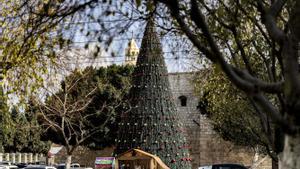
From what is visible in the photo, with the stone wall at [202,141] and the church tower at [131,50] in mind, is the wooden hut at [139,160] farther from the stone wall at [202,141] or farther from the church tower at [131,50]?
the stone wall at [202,141]

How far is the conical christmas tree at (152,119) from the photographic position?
20594 millimetres

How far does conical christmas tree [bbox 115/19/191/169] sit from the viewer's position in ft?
67.6

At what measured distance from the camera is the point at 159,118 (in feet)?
68.6

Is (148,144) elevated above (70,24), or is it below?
below

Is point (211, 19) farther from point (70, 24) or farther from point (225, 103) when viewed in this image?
point (225, 103)

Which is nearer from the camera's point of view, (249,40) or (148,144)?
(249,40)

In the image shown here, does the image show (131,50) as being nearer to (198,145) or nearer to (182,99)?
(198,145)

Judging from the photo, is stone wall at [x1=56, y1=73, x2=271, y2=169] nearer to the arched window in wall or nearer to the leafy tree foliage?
the arched window in wall

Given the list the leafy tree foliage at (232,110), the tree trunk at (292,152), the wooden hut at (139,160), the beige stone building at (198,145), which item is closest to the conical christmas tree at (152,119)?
the wooden hut at (139,160)

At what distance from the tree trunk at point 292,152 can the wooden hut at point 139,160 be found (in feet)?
46.3

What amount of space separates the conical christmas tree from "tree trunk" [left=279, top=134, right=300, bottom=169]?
49.2 feet

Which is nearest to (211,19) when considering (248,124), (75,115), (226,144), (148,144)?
(148,144)

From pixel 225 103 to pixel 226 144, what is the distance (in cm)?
1691

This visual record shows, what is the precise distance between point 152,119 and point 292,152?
611 inches
